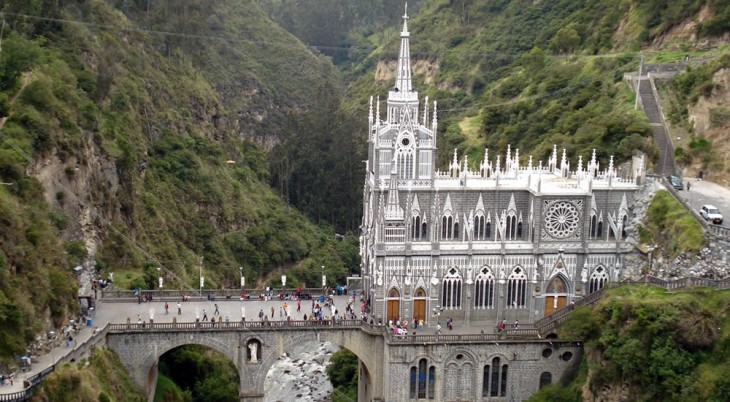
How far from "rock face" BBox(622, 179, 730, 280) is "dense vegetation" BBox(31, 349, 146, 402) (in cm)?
3013

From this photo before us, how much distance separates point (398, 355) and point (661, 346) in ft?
48.6

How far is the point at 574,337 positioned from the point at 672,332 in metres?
7.49

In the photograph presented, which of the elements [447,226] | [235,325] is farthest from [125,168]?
[447,226]

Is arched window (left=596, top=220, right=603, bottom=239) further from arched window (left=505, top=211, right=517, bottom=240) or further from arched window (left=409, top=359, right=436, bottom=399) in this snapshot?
arched window (left=409, top=359, right=436, bottom=399)

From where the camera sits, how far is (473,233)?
189ft

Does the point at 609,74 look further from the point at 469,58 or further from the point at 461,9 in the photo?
the point at 461,9

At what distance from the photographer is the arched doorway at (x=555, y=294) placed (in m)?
58.6

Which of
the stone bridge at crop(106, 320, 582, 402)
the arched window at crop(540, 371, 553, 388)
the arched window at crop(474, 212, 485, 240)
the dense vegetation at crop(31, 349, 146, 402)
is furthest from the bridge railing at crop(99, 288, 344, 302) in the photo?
the arched window at crop(540, 371, 553, 388)

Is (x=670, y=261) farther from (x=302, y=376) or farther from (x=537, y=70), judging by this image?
(x=537, y=70)

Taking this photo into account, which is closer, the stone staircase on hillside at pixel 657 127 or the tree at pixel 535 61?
the stone staircase on hillside at pixel 657 127

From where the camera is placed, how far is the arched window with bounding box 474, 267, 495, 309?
5800 centimetres

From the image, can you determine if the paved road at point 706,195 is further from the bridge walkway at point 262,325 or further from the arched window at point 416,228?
the arched window at point 416,228

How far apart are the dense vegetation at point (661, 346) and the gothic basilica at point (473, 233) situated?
5689mm

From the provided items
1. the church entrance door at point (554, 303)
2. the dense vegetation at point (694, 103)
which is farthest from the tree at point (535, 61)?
the church entrance door at point (554, 303)
